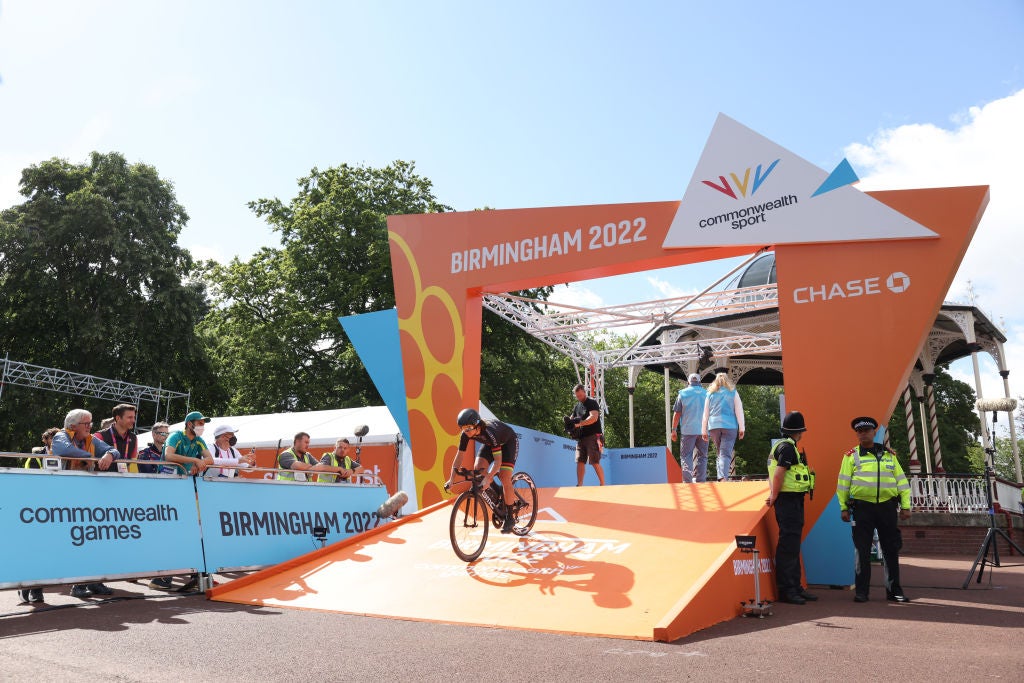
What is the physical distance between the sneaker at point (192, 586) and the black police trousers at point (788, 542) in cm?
588

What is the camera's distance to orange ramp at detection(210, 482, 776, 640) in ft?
18.7

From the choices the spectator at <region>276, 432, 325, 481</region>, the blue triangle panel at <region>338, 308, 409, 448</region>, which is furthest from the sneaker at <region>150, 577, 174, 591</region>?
the blue triangle panel at <region>338, 308, 409, 448</region>

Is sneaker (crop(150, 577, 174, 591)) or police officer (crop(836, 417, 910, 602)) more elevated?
police officer (crop(836, 417, 910, 602))

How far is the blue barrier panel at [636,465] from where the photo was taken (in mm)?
17797

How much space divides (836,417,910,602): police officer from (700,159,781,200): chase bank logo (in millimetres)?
3119

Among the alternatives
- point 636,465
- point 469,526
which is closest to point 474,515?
point 469,526

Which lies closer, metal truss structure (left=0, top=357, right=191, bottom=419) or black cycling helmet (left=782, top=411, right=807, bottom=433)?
black cycling helmet (left=782, top=411, right=807, bottom=433)

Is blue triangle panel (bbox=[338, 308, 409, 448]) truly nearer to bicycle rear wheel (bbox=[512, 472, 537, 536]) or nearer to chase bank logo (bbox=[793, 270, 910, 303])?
bicycle rear wheel (bbox=[512, 472, 537, 536])

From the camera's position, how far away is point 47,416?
2567 cm

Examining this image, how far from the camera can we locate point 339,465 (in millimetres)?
11242

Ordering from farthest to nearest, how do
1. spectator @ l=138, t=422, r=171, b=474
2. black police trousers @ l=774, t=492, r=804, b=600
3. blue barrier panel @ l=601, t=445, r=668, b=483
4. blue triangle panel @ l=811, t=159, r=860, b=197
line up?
blue barrier panel @ l=601, t=445, r=668, b=483 → spectator @ l=138, t=422, r=171, b=474 → blue triangle panel @ l=811, t=159, r=860, b=197 → black police trousers @ l=774, t=492, r=804, b=600

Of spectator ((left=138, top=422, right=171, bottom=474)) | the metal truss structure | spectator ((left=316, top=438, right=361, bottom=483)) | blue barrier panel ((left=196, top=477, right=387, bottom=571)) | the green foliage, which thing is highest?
the metal truss structure

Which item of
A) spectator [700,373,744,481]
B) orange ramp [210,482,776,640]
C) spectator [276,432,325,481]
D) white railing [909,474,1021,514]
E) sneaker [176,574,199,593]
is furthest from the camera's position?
white railing [909,474,1021,514]

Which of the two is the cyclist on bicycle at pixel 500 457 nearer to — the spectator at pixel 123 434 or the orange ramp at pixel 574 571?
the orange ramp at pixel 574 571
